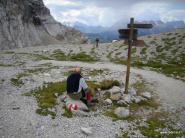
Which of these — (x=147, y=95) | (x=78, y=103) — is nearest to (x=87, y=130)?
(x=78, y=103)

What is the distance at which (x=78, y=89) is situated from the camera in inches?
785

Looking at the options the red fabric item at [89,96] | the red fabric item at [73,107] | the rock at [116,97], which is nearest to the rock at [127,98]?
the rock at [116,97]

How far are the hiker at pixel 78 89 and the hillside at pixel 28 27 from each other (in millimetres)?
69383

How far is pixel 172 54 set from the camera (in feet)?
180

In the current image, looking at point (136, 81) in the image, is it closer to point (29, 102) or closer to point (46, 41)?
point (29, 102)

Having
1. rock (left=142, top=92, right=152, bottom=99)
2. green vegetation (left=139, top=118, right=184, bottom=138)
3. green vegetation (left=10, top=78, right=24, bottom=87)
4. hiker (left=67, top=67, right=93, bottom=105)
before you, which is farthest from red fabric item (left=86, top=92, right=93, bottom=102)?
green vegetation (left=10, top=78, right=24, bottom=87)

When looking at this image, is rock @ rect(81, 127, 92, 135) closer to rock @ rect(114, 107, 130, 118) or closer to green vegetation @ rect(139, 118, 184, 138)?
green vegetation @ rect(139, 118, 184, 138)

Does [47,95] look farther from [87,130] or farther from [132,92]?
[132,92]

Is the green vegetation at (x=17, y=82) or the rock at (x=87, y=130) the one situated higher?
the green vegetation at (x=17, y=82)

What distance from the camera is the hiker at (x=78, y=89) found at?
19.9 meters

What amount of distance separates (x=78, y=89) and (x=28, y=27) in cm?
9353

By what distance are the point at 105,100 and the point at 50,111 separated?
4546 millimetres

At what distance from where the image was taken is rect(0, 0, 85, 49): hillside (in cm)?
9419

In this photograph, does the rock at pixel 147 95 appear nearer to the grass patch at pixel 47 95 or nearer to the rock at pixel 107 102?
the rock at pixel 107 102
